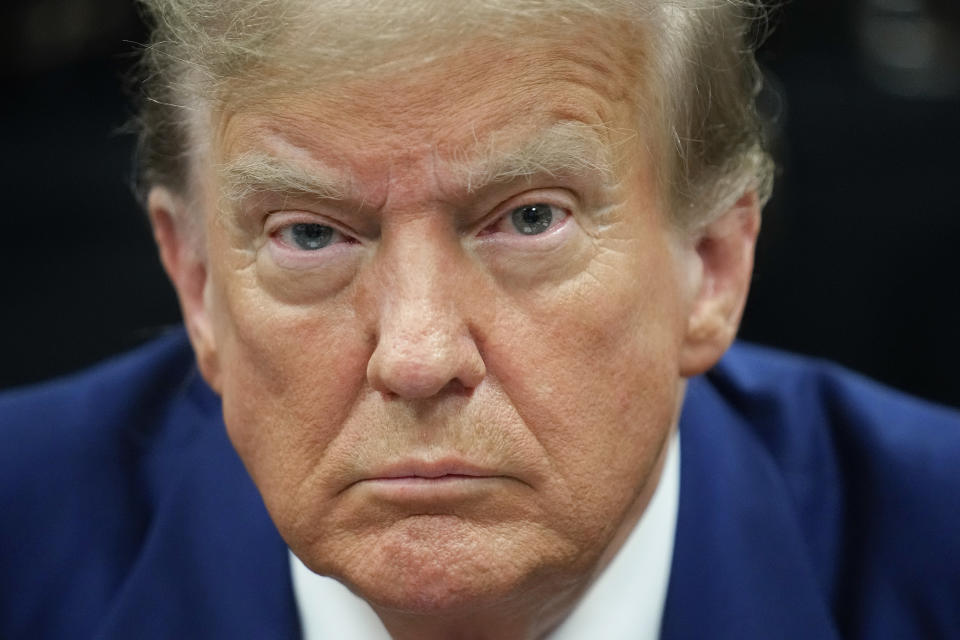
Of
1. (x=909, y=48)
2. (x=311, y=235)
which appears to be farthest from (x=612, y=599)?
(x=909, y=48)

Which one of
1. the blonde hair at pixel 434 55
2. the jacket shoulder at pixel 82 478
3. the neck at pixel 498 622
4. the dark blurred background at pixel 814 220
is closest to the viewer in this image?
the blonde hair at pixel 434 55

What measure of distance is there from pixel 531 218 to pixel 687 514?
49cm

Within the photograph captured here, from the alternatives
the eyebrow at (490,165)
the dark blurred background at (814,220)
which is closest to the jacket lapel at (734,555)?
the eyebrow at (490,165)

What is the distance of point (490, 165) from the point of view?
141 cm

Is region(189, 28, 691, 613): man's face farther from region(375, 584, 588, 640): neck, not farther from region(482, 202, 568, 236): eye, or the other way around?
region(375, 584, 588, 640): neck

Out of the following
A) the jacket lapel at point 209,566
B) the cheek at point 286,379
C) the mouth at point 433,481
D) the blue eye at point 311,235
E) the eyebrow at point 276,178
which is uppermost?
the eyebrow at point 276,178

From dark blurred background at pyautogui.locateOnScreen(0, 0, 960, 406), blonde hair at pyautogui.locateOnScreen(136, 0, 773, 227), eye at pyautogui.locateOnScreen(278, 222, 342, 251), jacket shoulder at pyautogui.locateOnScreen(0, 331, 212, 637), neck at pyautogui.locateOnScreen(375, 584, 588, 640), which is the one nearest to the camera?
blonde hair at pyautogui.locateOnScreen(136, 0, 773, 227)

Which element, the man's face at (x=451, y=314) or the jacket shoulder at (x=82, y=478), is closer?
the man's face at (x=451, y=314)

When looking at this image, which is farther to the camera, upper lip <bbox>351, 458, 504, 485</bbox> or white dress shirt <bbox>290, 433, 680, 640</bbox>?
white dress shirt <bbox>290, 433, 680, 640</bbox>

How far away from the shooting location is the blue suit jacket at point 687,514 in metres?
1.78

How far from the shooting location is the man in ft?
4.63

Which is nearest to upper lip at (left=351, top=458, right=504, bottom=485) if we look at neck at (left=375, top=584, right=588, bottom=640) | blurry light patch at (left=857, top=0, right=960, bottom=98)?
neck at (left=375, top=584, right=588, bottom=640)

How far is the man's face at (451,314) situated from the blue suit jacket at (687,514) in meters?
0.28

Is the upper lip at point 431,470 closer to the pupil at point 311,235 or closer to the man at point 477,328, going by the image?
the man at point 477,328
